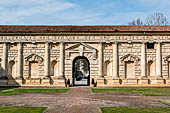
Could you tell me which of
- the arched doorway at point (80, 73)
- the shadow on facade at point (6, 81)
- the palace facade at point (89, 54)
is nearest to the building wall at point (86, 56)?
the palace facade at point (89, 54)

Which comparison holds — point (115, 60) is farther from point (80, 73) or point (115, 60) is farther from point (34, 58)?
point (80, 73)

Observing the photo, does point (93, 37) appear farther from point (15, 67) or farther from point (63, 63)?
point (15, 67)

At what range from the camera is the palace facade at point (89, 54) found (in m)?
27.3

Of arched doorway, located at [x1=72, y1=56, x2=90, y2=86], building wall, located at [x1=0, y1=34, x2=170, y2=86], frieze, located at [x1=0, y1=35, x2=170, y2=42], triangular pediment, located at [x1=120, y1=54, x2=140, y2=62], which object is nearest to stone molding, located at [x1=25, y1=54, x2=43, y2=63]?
building wall, located at [x1=0, y1=34, x2=170, y2=86]

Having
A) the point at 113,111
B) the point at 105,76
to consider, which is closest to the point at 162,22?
the point at 105,76

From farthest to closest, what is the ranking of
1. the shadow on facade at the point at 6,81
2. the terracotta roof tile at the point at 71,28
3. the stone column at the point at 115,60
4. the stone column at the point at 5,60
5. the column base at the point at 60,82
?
the terracotta roof tile at the point at 71,28 → the stone column at the point at 5,60 → the stone column at the point at 115,60 → the column base at the point at 60,82 → the shadow on facade at the point at 6,81

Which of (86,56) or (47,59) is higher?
(86,56)

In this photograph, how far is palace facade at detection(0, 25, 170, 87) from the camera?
27.3m

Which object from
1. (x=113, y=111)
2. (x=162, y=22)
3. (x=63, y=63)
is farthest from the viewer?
(x=162, y=22)

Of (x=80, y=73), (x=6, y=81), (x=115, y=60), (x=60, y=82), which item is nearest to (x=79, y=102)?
(x=60, y=82)

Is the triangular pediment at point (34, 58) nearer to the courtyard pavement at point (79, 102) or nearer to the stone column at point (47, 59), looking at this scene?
the stone column at point (47, 59)

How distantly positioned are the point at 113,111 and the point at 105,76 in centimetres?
1678

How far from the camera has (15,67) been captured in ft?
90.4

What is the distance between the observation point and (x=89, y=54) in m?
27.7
